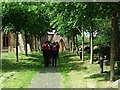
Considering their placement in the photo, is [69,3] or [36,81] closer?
[69,3]

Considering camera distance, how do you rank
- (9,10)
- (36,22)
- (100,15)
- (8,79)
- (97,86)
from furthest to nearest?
1. (36,22)
2. (9,10)
3. (8,79)
4. (100,15)
5. (97,86)

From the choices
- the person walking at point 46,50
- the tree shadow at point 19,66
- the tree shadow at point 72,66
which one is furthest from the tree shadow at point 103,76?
the person walking at point 46,50

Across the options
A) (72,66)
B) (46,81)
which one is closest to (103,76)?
(46,81)

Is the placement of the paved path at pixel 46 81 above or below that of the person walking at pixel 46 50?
below

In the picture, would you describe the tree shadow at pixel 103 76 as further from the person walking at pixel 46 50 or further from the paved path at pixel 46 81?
the person walking at pixel 46 50

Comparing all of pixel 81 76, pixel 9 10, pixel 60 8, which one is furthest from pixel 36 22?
pixel 60 8

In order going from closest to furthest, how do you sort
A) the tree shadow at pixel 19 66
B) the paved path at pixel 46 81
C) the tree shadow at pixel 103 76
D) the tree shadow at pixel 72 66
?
the paved path at pixel 46 81, the tree shadow at pixel 103 76, the tree shadow at pixel 72 66, the tree shadow at pixel 19 66

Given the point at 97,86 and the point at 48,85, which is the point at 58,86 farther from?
the point at 97,86

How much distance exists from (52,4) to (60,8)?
0.38 metres

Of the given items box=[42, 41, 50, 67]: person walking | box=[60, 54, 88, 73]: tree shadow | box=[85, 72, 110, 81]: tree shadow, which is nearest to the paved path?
box=[85, 72, 110, 81]: tree shadow

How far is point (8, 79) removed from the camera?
1792 centimetres

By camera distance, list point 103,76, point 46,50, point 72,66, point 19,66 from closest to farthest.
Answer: point 103,76
point 72,66
point 46,50
point 19,66

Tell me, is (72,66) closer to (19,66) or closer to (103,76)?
(19,66)

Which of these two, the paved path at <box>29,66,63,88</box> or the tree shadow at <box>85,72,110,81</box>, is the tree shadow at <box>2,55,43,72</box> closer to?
the paved path at <box>29,66,63,88</box>
